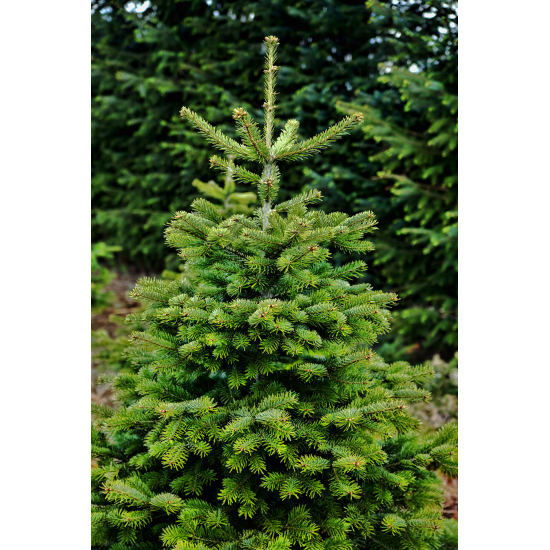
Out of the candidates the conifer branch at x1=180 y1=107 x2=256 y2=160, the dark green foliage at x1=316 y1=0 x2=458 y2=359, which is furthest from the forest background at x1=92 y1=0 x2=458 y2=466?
the conifer branch at x1=180 y1=107 x2=256 y2=160

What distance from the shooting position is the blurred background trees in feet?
12.6

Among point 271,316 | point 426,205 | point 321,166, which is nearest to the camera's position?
point 271,316

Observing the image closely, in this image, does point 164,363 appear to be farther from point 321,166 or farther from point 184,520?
point 321,166

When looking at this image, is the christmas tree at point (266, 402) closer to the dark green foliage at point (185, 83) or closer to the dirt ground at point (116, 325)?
the dirt ground at point (116, 325)

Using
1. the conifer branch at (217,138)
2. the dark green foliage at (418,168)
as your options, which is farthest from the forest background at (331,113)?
the conifer branch at (217,138)

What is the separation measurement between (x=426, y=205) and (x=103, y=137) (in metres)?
4.15

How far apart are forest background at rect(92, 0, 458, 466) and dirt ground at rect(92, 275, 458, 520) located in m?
0.03

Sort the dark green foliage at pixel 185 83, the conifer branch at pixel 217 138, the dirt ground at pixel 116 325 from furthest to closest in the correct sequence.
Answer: the dark green foliage at pixel 185 83 → the dirt ground at pixel 116 325 → the conifer branch at pixel 217 138

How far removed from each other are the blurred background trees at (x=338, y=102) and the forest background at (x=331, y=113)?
1cm

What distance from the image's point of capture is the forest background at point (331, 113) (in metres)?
3.76

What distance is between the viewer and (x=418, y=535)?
→ 1.70m

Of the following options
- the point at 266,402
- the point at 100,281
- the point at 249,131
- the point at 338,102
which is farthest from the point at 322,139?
the point at 100,281

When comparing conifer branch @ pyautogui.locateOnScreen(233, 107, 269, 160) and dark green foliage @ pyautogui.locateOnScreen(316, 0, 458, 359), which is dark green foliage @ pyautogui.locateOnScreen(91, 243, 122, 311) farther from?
conifer branch @ pyautogui.locateOnScreen(233, 107, 269, 160)

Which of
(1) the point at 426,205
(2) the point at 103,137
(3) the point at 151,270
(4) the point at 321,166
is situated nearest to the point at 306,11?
(4) the point at 321,166
